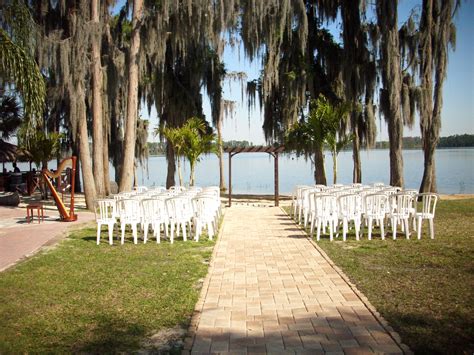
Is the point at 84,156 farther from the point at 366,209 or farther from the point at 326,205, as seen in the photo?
the point at 366,209

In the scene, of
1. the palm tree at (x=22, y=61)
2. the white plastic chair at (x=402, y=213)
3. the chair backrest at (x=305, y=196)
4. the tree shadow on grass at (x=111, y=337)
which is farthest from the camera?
the chair backrest at (x=305, y=196)

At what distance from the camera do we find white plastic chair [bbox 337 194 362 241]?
26.6ft

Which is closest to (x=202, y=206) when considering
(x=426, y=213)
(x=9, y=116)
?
(x=426, y=213)

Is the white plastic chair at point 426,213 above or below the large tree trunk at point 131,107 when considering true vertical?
below

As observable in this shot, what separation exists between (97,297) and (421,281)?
3.59 meters

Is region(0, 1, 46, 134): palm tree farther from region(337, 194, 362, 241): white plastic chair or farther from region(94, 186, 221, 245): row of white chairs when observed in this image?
region(337, 194, 362, 241): white plastic chair

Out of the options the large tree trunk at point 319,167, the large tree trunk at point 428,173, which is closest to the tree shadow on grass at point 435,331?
the large tree trunk at point 428,173

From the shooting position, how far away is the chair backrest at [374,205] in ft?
26.7

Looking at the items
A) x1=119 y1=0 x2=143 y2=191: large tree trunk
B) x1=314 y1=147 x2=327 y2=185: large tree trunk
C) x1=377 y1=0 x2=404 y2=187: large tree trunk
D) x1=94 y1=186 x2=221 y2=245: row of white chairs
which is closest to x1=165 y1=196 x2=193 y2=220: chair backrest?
x1=94 y1=186 x2=221 y2=245: row of white chairs

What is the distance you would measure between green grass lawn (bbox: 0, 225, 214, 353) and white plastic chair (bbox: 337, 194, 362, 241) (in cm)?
251

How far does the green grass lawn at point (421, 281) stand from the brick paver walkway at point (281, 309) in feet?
0.72

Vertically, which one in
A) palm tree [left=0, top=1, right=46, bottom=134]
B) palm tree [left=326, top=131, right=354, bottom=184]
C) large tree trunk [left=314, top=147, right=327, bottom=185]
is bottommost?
large tree trunk [left=314, top=147, right=327, bottom=185]

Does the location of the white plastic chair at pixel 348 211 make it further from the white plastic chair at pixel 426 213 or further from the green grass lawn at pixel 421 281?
the white plastic chair at pixel 426 213

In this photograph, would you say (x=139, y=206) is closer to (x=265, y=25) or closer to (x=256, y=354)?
(x=256, y=354)
